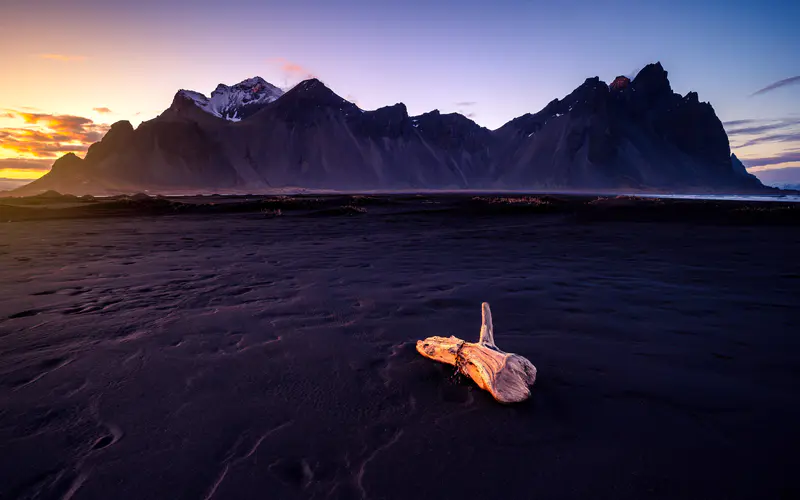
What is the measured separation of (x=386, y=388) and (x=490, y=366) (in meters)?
1.19

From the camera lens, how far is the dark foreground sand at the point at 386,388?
282cm

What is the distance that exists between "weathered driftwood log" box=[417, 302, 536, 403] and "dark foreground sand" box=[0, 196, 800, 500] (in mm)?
162

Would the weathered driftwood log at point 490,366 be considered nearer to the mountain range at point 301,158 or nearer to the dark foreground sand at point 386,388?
the dark foreground sand at point 386,388

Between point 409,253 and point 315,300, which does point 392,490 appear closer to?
point 315,300

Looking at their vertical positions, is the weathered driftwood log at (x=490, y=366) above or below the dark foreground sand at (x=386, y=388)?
above

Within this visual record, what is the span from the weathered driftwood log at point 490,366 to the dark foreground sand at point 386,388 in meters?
0.16

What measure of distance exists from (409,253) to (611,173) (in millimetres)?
207601

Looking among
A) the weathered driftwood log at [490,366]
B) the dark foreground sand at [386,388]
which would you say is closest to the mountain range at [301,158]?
the dark foreground sand at [386,388]

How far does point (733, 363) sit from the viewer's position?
4582 millimetres

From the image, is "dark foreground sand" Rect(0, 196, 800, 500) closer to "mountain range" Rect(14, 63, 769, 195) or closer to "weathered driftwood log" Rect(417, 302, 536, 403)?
"weathered driftwood log" Rect(417, 302, 536, 403)

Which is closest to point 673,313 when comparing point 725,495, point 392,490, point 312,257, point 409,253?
point 725,495

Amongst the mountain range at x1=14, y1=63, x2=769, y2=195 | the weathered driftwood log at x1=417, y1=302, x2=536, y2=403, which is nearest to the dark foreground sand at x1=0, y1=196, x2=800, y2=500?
the weathered driftwood log at x1=417, y1=302, x2=536, y2=403

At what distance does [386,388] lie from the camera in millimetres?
4113

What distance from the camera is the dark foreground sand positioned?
2.82 m
